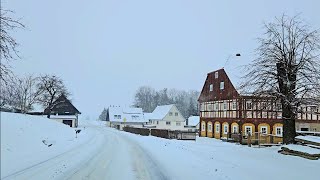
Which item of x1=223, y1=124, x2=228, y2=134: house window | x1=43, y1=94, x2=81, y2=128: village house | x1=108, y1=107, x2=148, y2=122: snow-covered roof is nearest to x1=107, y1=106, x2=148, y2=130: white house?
x1=108, y1=107, x2=148, y2=122: snow-covered roof

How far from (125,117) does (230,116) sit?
6366 cm

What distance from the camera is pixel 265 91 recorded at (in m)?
22.1

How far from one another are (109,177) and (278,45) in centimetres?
1643

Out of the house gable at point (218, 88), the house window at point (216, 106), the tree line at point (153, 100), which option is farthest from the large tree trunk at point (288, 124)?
the tree line at point (153, 100)

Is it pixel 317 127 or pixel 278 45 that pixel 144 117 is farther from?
pixel 278 45

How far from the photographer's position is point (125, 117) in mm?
Result: 104062

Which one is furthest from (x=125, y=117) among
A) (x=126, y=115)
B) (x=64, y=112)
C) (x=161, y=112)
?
(x=64, y=112)

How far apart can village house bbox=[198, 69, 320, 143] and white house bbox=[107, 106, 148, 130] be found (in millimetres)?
51689

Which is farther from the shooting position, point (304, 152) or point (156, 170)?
point (304, 152)

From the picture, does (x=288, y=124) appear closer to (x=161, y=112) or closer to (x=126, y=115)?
(x=161, y=112)

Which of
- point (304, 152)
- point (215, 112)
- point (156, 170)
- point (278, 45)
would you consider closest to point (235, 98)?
point (215, 112)

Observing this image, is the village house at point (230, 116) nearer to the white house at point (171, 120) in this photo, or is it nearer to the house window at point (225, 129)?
the house window at point (225, 129)

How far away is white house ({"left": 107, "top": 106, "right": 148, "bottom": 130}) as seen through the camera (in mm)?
102500

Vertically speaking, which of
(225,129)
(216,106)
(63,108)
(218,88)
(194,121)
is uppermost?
(218,88)
